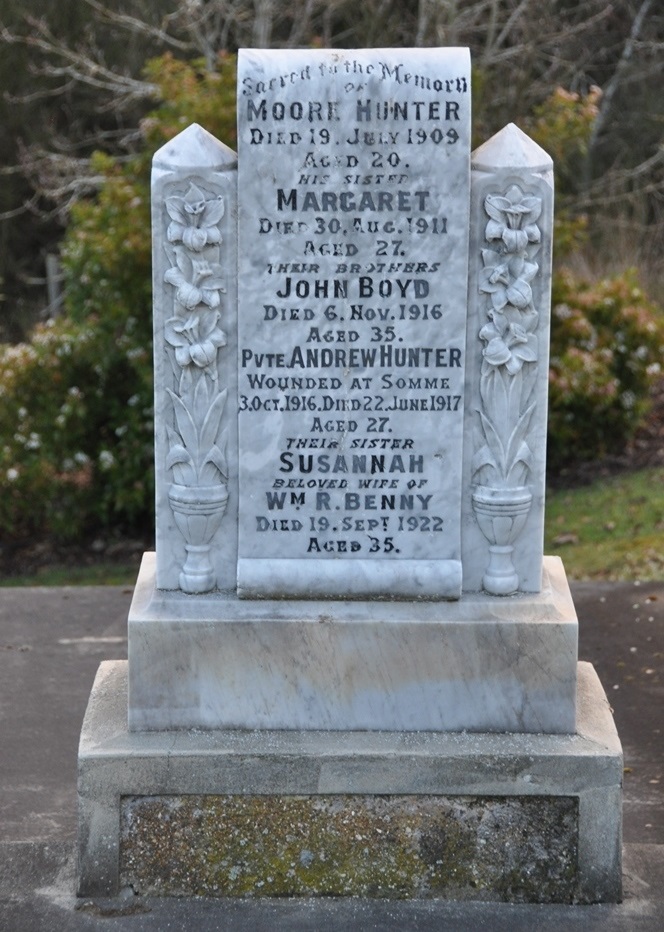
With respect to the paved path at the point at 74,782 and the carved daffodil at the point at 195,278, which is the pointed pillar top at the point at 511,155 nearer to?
the carved daffodil at the point at 195,278

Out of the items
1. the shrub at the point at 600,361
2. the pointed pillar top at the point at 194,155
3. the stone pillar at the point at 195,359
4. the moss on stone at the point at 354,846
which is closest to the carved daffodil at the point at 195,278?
the stone pillar at the point at 195,359

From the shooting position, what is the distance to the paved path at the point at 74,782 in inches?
152

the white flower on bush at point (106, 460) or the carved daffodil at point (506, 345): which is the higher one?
the carved daffodil at point (506, 345)

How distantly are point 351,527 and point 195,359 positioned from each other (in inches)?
27.9

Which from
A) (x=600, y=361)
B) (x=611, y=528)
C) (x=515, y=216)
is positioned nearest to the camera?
(x=515, y=216)

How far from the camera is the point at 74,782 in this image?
497 cm

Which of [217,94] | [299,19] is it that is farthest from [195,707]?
[299,19]

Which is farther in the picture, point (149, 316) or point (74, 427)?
point (74, 427)

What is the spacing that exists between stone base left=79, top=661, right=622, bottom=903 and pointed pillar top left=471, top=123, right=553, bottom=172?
5.69 feet

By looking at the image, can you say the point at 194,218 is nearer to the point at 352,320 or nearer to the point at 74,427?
the point at 352,320

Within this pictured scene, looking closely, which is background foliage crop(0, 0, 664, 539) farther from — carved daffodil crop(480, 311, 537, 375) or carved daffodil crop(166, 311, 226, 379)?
carved daffodil crop(480, 311, 537, 375)

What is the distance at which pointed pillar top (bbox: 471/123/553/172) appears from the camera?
3943mm

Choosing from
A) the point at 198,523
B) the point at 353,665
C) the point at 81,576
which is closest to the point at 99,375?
the point at 81,576

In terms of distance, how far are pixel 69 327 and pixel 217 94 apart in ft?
7.00
